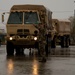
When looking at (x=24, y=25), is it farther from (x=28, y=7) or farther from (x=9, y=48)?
(x=9, y=48)

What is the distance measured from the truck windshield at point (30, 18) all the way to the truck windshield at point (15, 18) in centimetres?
31

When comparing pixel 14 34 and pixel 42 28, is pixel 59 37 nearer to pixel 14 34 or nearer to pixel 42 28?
pixel 14 34

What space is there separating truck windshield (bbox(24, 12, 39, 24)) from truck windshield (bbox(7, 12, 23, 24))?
31 centimetres

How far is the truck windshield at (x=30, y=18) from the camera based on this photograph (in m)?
25.5

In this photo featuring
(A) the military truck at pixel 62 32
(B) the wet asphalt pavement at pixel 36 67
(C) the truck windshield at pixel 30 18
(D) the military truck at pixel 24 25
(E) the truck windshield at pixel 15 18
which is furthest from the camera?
(A) the military truck at pixel 62 32

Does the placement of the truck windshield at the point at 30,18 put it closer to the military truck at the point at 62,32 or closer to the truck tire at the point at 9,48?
the truck tire at the point at 9,48

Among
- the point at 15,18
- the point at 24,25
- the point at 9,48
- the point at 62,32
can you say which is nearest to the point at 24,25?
the point at 24,25

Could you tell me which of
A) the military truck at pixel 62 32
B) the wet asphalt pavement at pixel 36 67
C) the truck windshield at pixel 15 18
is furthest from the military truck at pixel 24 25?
the military truck at pixel 62 32

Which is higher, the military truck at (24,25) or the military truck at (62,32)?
the military truck at (24,25)

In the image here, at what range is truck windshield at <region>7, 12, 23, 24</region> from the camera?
25.6 metres

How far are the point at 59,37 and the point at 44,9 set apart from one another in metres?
20.8

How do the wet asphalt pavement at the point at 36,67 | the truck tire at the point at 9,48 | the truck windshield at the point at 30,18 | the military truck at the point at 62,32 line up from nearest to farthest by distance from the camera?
1. the wet asphalt pavement at the point at 36,67
2. the truck windshield at the point at 30,18
3. the truck tire at the point at 9,48
4. the military truck at the point at 62,32

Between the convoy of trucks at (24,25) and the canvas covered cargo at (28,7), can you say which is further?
the canvas covered cargo at (28,7)

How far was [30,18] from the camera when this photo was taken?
25.7m
